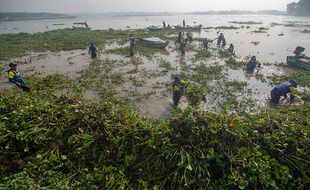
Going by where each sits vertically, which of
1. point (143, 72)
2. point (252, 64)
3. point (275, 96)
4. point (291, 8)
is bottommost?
point (275, 96)

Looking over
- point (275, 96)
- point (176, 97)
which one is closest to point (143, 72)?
point (176, 97)

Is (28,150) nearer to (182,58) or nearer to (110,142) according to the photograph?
(110,142)

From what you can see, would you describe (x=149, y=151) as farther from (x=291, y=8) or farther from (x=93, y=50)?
(x=291, y=8)

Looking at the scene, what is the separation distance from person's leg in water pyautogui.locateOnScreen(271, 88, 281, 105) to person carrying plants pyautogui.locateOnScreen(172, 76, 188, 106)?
4.75 m

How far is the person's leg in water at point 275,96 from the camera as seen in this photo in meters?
12.9

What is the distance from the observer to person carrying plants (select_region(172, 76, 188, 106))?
489 inches

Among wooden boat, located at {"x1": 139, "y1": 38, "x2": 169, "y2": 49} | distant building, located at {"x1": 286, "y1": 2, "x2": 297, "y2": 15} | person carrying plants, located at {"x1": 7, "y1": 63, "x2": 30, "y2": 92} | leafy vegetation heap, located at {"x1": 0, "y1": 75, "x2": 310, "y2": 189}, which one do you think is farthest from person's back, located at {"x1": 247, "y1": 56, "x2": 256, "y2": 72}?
distant building, located at {"x1": 286, "y1": 2, "x2": 297, "y2": 15}

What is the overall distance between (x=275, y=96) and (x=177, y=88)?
547 cm

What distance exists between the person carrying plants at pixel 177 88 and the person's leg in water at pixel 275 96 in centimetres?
475

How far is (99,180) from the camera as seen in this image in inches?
235

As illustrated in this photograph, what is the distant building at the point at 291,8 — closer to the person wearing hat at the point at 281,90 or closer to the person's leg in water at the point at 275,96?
the person wearing hat at the point at 281,90

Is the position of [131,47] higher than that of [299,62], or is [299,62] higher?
[131,47]

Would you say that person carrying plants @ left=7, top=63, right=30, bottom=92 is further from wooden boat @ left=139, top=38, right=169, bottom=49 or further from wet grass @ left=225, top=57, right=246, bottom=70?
wooden boat @ left=139, top=38, right=169, bottom=49

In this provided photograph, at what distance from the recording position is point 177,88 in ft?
40.5
